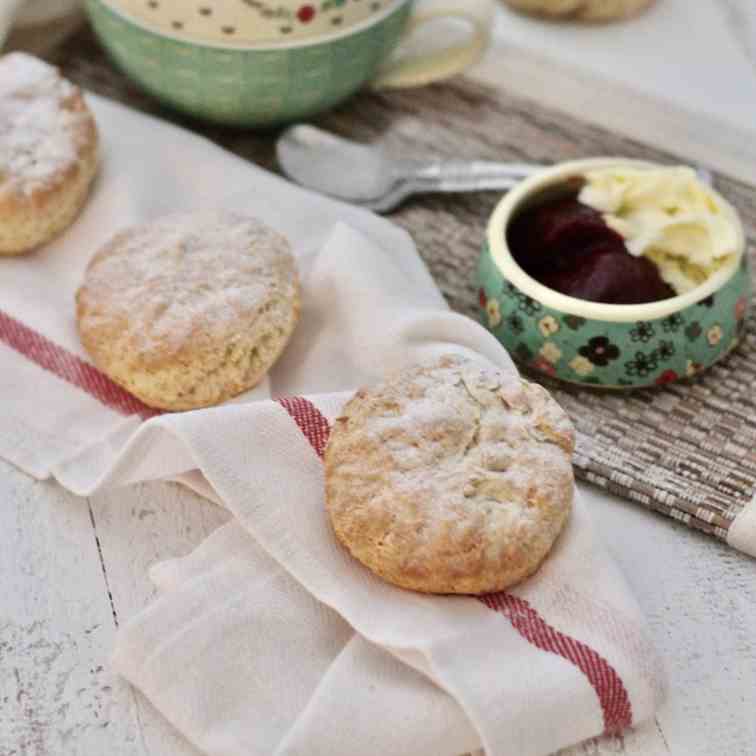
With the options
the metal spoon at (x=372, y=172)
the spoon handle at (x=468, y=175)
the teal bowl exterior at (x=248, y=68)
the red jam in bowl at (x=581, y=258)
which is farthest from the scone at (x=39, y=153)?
the red jam in bowl at (x=581, y=258)

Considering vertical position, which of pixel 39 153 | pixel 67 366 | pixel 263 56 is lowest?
pixel 67 366

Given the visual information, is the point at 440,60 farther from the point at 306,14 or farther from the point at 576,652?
the point at 576,652

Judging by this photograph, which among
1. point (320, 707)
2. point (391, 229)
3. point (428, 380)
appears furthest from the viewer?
point (391, 229)

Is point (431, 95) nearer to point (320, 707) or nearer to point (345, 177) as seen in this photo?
point (345, 177)

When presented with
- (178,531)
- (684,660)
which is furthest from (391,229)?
(684,660)

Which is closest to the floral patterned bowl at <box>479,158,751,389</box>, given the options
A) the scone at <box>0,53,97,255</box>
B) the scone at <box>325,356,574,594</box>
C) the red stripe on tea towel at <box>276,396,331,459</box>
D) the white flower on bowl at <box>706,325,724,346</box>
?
the white flower on bowl at <box>706,325,724,346</box>

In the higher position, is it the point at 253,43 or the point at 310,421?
the point at 253,43

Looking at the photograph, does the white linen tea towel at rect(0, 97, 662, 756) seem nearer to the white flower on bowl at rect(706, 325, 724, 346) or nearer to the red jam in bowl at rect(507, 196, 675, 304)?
the red jam in bowl at rect(507, 196, 675, 304)

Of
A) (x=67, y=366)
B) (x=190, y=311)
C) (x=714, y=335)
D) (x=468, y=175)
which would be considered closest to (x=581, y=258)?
(x=714, y=335)
